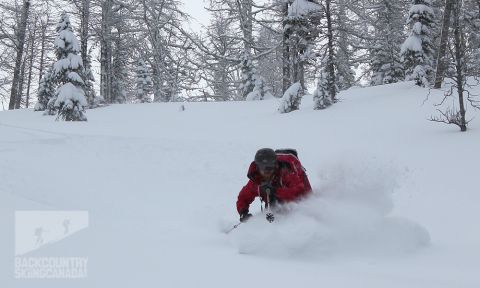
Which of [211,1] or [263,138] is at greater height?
[211,1]

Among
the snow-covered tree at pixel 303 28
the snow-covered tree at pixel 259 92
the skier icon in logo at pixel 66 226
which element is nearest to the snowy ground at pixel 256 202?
the skier icon in logo at pixel 66 226

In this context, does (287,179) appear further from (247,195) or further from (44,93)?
(44,93)

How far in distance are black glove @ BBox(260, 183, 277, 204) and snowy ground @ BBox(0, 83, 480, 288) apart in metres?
0.24

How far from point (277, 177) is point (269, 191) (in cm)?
19

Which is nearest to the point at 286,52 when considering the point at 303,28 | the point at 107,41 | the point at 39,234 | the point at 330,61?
the point at 303,28

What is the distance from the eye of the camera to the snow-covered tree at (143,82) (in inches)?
1741

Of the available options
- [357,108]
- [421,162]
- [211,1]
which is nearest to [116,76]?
[211,1]

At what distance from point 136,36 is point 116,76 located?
401cm

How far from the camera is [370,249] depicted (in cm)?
516

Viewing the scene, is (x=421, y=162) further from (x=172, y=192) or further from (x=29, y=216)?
(x=29, y=216)

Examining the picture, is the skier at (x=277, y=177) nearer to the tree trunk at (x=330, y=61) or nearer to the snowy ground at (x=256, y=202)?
the snowy ground at (x=256, y=202)

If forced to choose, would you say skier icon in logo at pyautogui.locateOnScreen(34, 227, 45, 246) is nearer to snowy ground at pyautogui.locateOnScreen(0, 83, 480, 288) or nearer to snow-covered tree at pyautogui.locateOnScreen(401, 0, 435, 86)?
snowy ground at pyautogui.locateOnScreen(0, 83, 480, 288)

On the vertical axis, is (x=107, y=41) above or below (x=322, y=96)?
above

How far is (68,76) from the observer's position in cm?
2417
